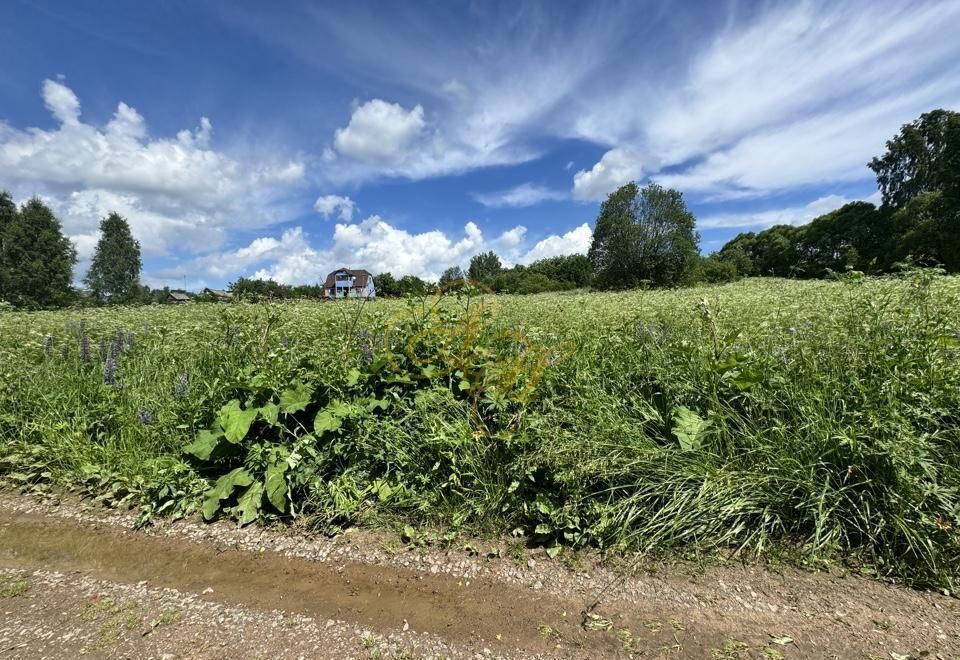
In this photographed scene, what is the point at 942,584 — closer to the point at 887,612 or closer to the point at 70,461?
the point at 887,612

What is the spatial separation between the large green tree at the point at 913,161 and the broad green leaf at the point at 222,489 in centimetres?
4811

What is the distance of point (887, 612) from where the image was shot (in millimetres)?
1873

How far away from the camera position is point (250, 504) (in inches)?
113

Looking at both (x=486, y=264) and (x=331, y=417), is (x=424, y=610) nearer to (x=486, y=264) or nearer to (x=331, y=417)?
(x=331, y=417)

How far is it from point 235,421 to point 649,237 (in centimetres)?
4518

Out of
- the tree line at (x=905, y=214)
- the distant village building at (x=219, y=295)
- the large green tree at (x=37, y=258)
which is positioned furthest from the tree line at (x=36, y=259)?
the tree line at (x=905, y=214)

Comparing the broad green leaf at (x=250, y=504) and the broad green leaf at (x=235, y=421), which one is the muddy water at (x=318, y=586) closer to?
the broad green leaf at (x=250, y=504)

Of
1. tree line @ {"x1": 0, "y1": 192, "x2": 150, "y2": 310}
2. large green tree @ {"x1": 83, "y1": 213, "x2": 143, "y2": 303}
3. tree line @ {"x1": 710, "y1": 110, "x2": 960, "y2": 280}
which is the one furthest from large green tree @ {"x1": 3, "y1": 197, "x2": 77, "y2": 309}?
tree line @ {"x1": 710, "y1": 110, "x2": 960, "y2": 280}

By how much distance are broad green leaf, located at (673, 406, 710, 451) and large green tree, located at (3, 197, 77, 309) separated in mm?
53020

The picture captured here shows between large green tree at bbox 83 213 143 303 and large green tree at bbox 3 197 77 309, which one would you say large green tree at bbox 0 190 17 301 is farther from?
large green tree at bbox 83 213 143 303

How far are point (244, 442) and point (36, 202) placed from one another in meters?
55.7

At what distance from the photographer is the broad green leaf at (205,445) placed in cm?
304

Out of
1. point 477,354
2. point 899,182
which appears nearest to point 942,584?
point 477,354

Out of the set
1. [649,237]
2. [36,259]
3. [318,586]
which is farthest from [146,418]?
[36,259]
